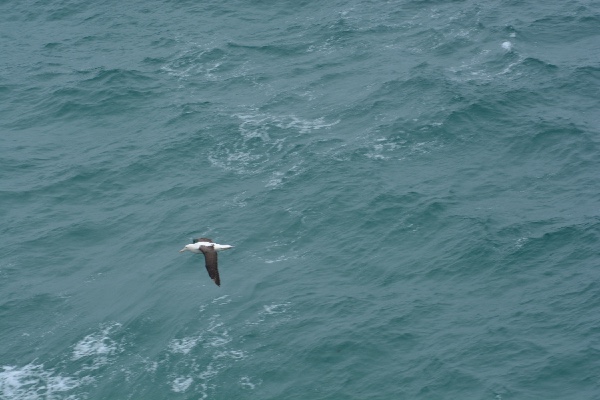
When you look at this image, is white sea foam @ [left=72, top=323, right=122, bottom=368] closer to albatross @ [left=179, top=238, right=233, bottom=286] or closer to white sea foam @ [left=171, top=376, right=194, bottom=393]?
white sea foam @ [left=171, top=376, right=194, bottom=393]

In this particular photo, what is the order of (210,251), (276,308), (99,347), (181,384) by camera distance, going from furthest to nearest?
(276,308), (99,347), (181,384), (210,251)

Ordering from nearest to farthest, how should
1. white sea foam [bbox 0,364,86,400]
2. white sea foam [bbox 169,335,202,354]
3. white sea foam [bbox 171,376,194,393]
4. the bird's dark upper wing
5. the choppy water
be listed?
the bird's dark upper wing, white sea foam [bbox 171,376,194,393], the choppy water, white sea foam [bbox 0,364,86,400], white sea foam [bbox 169,335,202,354]

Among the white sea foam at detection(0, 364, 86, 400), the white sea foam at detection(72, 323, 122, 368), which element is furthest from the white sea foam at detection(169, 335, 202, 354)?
the white sea foam at detection(0, 364, 86, 400)

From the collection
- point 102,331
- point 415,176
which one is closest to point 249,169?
point 415,176

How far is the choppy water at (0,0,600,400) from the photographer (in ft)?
351

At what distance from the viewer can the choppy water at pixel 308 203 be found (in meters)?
107

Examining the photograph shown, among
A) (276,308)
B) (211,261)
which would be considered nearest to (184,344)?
(276,308)

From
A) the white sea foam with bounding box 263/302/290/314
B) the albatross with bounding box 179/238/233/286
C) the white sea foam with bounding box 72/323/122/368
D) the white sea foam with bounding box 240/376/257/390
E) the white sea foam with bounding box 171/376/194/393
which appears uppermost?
the albatross with bounding box 179/238/233/286

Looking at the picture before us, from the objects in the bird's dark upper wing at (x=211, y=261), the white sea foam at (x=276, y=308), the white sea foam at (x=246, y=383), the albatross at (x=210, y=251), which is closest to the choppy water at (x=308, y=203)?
the white sea foam at (x=276, y=308)

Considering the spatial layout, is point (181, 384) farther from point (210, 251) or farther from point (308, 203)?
point (308, 203)

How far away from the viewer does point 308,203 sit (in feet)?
414

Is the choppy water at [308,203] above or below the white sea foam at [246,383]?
above

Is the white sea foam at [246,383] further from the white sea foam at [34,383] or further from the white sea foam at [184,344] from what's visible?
the white sea foam at [34,383]

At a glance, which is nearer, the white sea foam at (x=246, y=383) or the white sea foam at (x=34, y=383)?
the white sea foam at (x=246, y=383)
